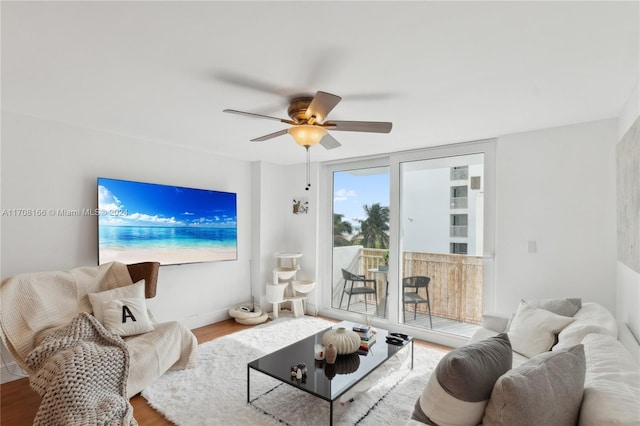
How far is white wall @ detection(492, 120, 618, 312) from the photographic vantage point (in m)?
2.74

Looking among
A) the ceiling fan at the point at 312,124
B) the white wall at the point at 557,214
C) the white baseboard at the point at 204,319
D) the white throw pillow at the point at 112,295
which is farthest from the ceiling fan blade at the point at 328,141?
the white baseboard at the point at 204,319

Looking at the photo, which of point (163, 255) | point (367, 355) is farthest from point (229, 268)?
point (367, 355)

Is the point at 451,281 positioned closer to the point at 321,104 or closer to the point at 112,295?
the point at 321,104

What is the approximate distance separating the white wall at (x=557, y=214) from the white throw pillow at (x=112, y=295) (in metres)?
3.54

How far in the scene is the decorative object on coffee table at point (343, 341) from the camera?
8.18 ft

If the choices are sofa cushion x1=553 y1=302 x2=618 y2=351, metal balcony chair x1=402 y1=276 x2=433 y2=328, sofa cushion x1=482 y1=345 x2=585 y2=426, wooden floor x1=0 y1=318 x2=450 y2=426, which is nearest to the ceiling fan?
sofa cushion x1=482 y1=345 x2=585 y2=426

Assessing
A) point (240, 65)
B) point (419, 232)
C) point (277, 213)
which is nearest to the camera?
point (240, 65)

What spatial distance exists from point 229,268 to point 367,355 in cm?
263

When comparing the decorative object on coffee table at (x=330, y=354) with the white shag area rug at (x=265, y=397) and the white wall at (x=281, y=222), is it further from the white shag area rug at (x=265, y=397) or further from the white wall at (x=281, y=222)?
the white wall at (x=281, y=222)

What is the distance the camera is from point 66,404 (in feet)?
4.70

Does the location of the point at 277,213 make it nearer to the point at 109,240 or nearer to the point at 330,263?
the point at 330,263

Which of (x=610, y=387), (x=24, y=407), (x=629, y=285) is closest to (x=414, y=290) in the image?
(x=629, y=285)

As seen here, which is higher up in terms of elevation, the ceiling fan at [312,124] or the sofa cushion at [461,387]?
the ceiling fan at [312,124]

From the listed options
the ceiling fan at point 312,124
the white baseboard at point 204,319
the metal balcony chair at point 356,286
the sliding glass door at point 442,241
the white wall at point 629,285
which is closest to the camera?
the white wall at point 629,285
